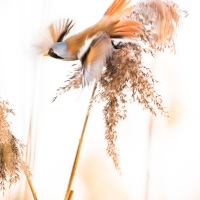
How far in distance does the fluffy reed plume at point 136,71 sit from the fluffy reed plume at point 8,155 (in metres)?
0.16

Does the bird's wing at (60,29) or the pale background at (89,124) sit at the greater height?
the bird's wing at (60,29)

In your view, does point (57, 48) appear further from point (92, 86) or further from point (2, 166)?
point (2, 166)

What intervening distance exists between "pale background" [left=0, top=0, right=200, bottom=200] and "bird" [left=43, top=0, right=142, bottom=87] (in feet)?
0.16

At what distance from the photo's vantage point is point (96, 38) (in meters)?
0.99

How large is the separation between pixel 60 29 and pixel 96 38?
115 millimetres

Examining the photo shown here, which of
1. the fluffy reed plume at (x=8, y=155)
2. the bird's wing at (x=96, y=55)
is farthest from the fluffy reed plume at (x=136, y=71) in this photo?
the fluffy reed plume at (x=8, y=155)

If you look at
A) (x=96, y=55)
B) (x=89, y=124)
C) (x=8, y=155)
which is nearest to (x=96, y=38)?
(x=96, y=55)

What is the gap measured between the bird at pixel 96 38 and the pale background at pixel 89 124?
5cm

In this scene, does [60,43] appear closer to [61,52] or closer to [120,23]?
[61,52]

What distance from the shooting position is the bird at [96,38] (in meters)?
0.98

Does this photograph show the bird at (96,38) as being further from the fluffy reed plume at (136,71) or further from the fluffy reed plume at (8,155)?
the fluffy reed plume at (8,155)

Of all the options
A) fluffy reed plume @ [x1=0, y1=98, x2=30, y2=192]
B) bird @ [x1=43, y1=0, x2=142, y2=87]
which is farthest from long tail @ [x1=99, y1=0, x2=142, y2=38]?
fluffy reed plume @ [x1=0, y1=98, x2=30, y2=192]

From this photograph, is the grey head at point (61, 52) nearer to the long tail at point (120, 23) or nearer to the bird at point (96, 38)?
the bird at point (96, 38)

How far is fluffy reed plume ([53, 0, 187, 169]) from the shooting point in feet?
3.20
